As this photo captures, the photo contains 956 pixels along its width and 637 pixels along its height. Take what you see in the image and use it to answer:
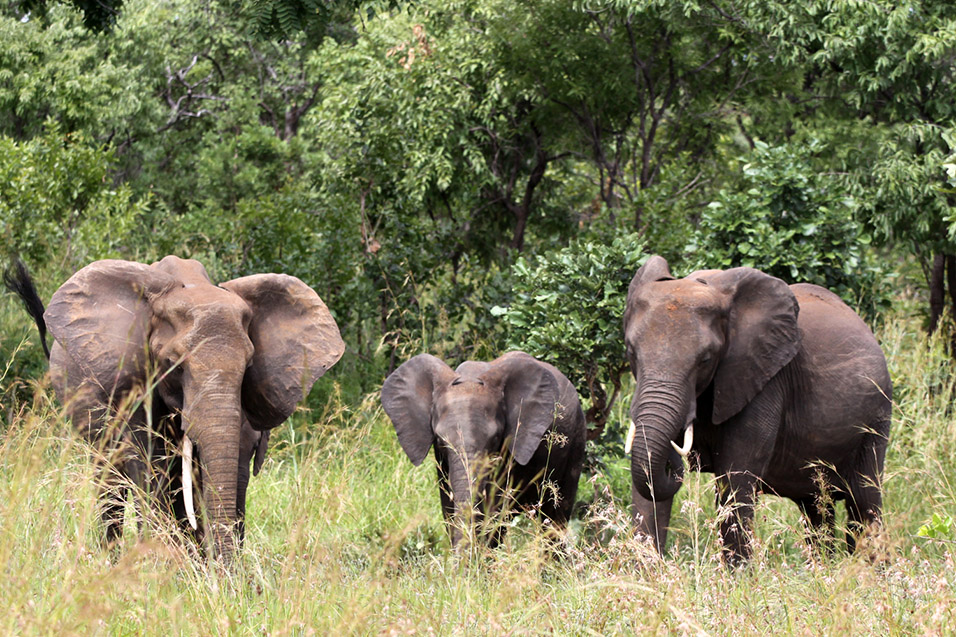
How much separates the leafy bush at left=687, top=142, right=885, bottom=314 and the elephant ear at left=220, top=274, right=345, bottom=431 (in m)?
3.58

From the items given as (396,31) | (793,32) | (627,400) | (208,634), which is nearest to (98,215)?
(396,31)

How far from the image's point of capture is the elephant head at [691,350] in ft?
19.8

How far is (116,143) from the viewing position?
21.7 meters

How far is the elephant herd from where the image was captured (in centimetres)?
561

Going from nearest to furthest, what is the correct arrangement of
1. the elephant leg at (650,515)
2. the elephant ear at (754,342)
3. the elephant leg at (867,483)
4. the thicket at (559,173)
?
1. the elephant ear at (754,342)
2. the elephant leg at (650,515)
3. the elephant leg at (867,483)
4. the thicket at (559,173)

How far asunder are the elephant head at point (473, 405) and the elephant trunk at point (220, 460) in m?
1.64

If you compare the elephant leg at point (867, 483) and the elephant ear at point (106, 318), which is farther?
the elephant leg at point (867, 483)

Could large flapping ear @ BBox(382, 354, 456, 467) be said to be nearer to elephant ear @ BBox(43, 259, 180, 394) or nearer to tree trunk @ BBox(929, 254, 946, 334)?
elephant ear @ BBox(43, 259, 180, 394)

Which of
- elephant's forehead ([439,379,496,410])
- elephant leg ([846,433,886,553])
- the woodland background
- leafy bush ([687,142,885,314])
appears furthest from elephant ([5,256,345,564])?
leafy bush ([687,142,885,314])

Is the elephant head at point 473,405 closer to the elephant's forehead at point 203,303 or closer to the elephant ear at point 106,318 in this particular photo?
the elephant's forehead at point 203,303

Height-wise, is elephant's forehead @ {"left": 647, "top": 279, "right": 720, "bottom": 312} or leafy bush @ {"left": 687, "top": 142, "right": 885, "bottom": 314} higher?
elephant's forehead @ {"left": 647, "top": 279, "right": 720, "bottom": 312}

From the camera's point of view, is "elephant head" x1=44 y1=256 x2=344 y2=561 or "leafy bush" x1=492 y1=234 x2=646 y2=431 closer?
"elephant head" x1=44 y1=256 x2=344 y2=561

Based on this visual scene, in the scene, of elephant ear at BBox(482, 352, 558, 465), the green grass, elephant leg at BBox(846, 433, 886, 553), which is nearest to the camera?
the green grass

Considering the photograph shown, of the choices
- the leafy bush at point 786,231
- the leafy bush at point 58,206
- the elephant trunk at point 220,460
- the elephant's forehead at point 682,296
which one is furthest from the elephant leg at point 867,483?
the leafy bush at point 58,206
